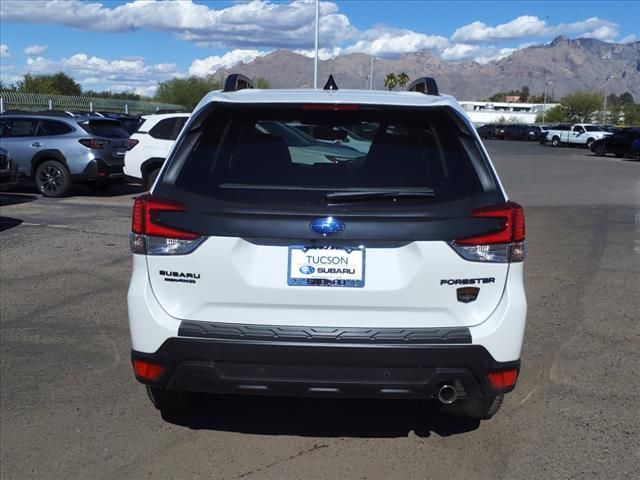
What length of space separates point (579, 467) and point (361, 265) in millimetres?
1714

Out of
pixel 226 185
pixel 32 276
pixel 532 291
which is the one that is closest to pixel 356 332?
pixel 226 185

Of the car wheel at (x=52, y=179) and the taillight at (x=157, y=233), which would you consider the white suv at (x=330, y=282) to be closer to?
the taillight at (x=157, y=233)

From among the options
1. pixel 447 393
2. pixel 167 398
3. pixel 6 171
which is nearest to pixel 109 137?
pixel 6 171

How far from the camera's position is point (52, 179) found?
1545 cm

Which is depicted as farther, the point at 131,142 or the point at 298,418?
the point at 131,142

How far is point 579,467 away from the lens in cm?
387

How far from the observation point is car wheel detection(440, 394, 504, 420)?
4062 mm

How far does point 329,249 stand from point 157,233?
841 mm

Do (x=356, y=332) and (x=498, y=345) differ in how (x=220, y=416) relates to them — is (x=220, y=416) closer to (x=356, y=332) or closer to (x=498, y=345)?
(x=356, y=332)

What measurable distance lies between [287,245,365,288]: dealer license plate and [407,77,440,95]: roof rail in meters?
1.54

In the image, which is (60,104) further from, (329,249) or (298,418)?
(329,249)

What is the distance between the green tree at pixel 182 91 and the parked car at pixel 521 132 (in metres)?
29.2

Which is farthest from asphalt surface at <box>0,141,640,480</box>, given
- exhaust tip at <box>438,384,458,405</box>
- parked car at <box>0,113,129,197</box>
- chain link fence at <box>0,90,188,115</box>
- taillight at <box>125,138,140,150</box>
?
chain link fence at <box>0,90,188,115</box>

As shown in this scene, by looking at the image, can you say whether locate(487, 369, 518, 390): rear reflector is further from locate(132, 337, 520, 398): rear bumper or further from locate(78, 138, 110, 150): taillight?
locate(78, 138, 110, 150): taillight
